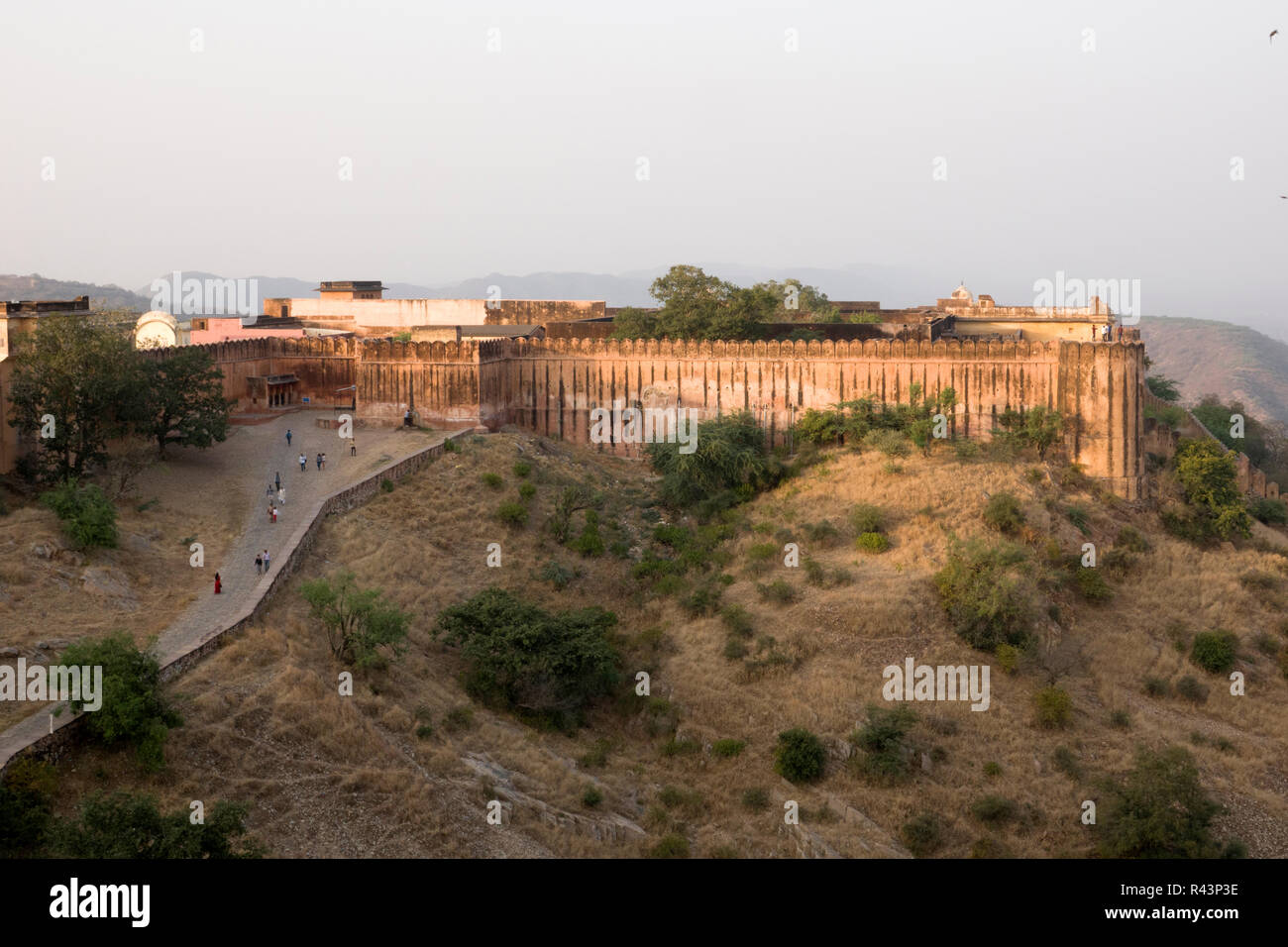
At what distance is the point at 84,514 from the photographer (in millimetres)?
25016

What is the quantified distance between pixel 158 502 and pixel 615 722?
12.8 metres

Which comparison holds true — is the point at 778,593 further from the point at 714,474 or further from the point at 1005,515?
the point at 714,474

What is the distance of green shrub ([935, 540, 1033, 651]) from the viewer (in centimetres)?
2698

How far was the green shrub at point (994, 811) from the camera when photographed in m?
21.8

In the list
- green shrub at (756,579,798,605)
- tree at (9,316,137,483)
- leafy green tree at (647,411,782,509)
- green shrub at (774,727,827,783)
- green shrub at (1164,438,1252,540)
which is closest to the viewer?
green shrub at (774,727,827,783)

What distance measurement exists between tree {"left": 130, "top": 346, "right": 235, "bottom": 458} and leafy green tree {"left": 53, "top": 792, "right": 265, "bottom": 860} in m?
18.5

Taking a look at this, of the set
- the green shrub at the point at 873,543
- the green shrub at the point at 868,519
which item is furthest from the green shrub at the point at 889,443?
the green shrub at the point at 873,543

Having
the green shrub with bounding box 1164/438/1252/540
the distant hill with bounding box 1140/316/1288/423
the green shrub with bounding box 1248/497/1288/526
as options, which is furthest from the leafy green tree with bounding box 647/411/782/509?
the distant hill with bounding box 1140/316/1288/423

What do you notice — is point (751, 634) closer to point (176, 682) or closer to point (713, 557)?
point (713, 557)

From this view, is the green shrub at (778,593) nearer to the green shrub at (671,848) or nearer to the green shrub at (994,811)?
the green shrub at (994,811)

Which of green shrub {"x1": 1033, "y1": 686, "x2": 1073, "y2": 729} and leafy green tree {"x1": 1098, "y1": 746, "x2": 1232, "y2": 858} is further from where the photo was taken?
green shrub {"x1": 1033, "y1": 686, "x2": 1073, "y2": 729}

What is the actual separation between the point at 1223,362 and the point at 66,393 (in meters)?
159

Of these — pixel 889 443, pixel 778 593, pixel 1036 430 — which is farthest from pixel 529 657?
pixel 1036 430

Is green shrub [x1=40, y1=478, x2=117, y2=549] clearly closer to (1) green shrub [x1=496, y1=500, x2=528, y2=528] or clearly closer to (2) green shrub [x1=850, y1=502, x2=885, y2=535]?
(1) green shrub [x1=496, y1=500, x2=528, y2=528]
